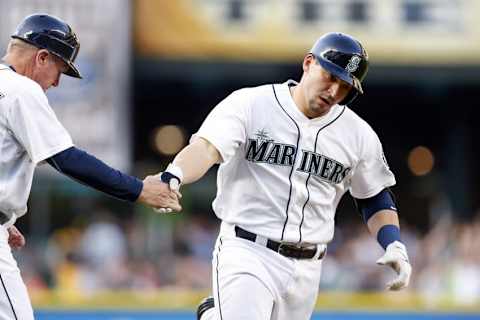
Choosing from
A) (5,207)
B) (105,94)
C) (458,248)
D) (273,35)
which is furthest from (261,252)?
(273,35)

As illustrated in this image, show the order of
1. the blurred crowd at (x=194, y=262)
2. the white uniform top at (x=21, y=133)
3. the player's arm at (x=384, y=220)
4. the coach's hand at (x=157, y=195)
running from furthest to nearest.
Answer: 1. the blurred crowd at (x=194, y=262)
2. the player's arm at (x=384, y=220)
3. the coach's hand at (x=157, y=195)
4. the white uniform top at (x=21, y=133)

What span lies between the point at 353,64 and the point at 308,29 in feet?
30.2

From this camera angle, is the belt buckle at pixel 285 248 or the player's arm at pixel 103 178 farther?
the belt buckle at pixel 285 248

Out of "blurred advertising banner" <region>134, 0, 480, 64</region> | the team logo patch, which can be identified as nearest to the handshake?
the team logo patch

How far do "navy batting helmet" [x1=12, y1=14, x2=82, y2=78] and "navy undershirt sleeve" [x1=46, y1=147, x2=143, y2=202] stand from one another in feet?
1.64

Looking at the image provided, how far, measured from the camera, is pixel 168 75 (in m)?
15.7

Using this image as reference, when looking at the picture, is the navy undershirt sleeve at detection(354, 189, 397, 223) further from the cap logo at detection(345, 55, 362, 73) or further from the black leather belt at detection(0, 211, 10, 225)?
the black leather belt at detection(0, 211, 10, 225)

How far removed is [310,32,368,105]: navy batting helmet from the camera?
5.73 meters

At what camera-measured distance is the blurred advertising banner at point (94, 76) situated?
13766 mm

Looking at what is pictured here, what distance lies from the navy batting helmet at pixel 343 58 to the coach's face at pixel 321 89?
0.03 m

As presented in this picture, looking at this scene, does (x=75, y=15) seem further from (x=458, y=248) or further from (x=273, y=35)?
(x=458, y=248)

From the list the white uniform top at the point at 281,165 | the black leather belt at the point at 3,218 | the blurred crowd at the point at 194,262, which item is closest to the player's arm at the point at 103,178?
the black leather belt at the point at 3,218

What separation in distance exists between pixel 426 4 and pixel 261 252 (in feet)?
31.8

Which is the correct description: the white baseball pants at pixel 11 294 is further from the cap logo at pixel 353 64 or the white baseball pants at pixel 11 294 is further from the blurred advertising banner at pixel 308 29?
the blurred advertising banner at pixel 308 29
